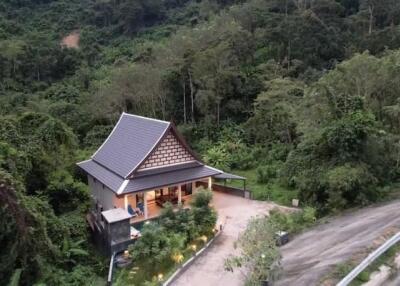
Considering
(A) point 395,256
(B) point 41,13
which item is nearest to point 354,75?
(A) point 395,256

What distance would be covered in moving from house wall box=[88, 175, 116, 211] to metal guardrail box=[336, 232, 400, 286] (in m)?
11.9

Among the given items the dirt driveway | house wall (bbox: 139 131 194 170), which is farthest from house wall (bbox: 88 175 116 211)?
the dirt driveway

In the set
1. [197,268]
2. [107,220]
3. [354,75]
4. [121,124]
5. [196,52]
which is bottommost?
[197,268]

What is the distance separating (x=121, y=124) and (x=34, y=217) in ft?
33.6

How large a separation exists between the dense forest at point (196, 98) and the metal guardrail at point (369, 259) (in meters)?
4.45

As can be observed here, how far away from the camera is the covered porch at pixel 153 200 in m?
19.0

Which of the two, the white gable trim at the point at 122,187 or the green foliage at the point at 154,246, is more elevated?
the white gable trim at the point at 122,187

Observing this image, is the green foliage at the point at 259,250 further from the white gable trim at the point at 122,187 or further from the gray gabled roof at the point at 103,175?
the gray gabled roof at the point at 103,175

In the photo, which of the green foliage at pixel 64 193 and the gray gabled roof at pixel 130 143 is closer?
the green foliage at pixel 64 193

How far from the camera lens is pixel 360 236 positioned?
14.3 meters

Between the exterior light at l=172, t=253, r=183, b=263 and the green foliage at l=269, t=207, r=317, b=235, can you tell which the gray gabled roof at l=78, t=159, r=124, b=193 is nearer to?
the exterior light at l=172, t=253, r=183, b=263

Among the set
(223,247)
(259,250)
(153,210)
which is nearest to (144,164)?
(153,210)

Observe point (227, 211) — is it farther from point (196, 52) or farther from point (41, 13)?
point (41, 13)

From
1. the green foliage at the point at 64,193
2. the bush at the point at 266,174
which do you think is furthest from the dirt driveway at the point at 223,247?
the green foliage at the point at 64,193
